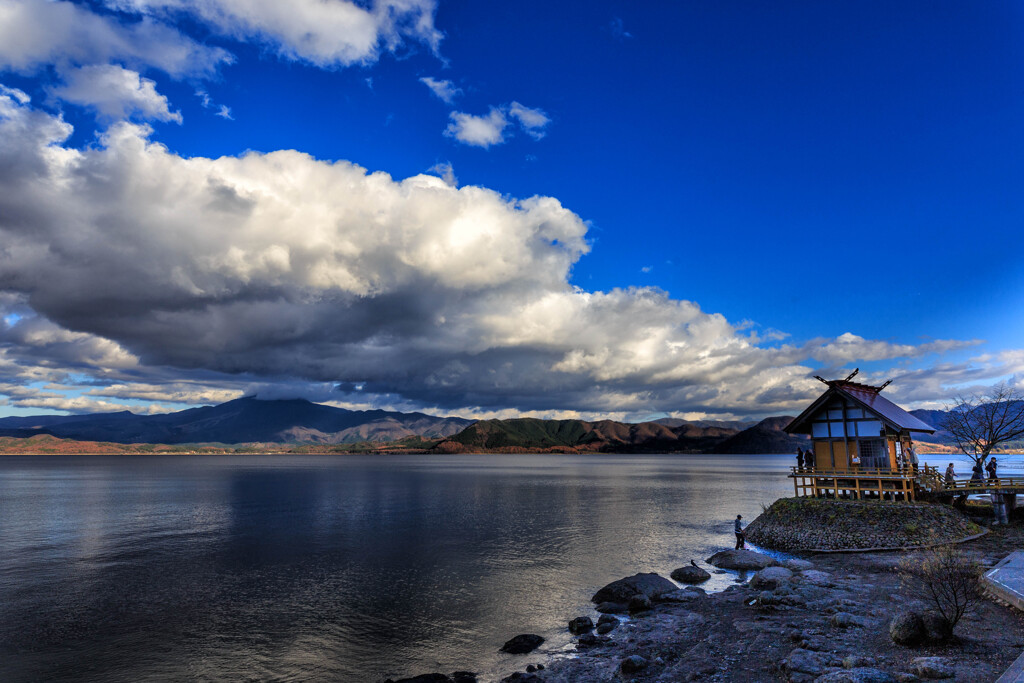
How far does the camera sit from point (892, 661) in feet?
56.5

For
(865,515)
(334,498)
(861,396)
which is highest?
(861,396)

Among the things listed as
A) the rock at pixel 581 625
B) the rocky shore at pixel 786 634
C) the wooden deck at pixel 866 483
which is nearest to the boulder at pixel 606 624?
the rocky shore at pixel 786 634

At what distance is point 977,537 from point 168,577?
209ft

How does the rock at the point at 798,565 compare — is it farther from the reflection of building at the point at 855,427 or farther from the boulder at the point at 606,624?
the reflection of building at the point at 855,427

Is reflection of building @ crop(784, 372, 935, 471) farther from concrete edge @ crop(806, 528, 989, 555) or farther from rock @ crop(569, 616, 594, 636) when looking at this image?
rock @ crop(569, 616, 594, 636)

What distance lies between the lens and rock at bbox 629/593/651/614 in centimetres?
3015

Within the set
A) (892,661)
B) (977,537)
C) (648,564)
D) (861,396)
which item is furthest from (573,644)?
(861,396)

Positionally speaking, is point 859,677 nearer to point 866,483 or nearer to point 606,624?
point 606,624

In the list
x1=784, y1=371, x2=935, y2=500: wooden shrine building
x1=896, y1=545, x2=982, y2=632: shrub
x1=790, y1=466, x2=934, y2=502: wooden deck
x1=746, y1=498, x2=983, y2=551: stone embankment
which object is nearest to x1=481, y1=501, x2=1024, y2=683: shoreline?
x1=896, y1=545, x2=982, y2=632: shrub

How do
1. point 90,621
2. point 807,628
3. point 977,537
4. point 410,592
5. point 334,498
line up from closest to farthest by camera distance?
point 807,628 → point 90,621 → point 410,592 → point 977,537 → point 334,498

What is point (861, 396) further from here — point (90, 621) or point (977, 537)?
point (90, 621)

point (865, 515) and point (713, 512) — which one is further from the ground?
point (865, 515)

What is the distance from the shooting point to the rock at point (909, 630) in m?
18.5

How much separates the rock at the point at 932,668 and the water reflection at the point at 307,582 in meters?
15.1
